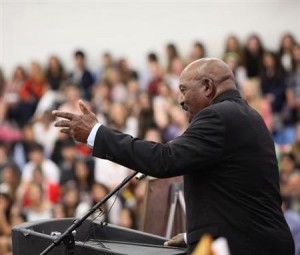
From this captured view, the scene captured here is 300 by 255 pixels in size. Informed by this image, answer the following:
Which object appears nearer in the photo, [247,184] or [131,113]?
[247,184]

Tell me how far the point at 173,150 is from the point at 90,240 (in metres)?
1.12

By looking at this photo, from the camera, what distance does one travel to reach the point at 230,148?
457 cm

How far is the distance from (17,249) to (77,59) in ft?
36.5

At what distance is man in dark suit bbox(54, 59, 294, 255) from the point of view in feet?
14.8

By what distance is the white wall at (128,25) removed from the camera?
49.6ft

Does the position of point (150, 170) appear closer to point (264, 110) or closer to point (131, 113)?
point (264, 110)

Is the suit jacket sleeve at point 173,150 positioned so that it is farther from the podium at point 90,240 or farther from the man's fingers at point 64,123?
the podium at point 90,240

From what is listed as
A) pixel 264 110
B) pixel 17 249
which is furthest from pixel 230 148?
pixel 264 110

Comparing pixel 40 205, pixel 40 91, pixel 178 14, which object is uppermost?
pixel 178 14

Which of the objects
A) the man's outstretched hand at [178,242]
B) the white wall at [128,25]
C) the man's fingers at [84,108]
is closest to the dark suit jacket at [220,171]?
the man's fingers at [84,108]

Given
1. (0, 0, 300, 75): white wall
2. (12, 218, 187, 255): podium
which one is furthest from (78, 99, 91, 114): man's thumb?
(0, 0, 300, 75): white wall

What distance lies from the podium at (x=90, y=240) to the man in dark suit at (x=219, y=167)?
0.41 meters

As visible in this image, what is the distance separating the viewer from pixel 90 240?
210 inches

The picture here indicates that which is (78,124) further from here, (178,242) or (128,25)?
(128,25)
